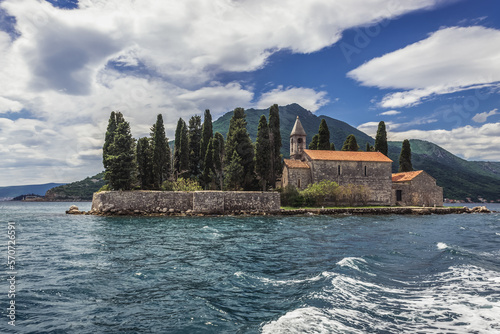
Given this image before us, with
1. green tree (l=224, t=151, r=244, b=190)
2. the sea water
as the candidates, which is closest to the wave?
the sea water

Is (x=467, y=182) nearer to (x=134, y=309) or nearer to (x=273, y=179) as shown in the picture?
(x=273, y=179)

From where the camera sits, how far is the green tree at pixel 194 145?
51.5 meters

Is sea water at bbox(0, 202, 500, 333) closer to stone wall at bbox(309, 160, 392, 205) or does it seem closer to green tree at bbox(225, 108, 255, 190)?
green tree at bbox(225, 108, 255, 190)

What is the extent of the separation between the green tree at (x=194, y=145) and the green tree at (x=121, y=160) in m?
12.2

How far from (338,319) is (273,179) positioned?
40.3 metres

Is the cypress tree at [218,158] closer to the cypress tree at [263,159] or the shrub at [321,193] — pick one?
the cypress tree at [263,159]

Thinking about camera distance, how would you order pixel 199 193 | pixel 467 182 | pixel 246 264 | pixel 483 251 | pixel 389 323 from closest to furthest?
pixel 389 323 < pixel 246 264 < pixel 483 251 < pixel 199 193 < pixel 467 182

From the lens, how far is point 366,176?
48.3 meters

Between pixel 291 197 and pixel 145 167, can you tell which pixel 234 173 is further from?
pixel 145 167

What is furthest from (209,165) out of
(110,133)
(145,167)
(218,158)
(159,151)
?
(110,133)

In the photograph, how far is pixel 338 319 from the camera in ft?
22.1

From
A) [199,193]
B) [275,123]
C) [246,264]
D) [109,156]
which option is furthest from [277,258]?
[275,123]

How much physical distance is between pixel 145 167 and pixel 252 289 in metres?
38.7

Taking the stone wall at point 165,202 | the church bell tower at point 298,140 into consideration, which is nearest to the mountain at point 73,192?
the stone wall at point 165,202
